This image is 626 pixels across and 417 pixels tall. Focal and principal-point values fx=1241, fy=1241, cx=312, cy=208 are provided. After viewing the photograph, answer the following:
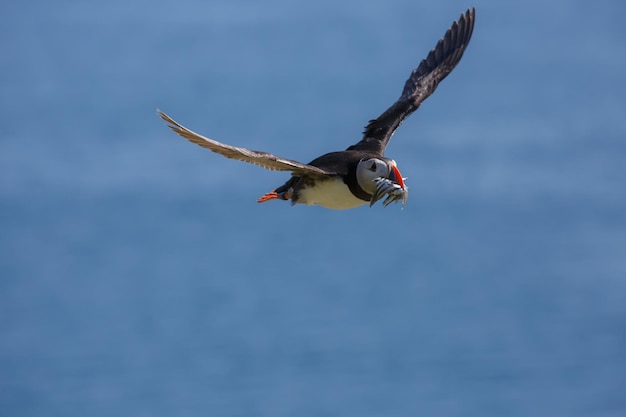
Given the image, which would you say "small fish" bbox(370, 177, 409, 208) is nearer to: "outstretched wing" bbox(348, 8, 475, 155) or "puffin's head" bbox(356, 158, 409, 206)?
"puffin's head" bbox(356, 158, 409, 206)

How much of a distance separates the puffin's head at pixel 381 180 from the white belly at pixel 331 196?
27 centimetres

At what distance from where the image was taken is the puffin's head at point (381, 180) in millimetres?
12781

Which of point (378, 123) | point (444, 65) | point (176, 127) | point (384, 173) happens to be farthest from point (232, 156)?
point (444, 65)

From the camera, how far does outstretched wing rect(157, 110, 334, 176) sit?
11.6 metres

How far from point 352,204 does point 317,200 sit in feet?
1.31

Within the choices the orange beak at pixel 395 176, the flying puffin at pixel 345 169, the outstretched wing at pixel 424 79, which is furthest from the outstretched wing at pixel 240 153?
the outstretched wing at pixel 424 79

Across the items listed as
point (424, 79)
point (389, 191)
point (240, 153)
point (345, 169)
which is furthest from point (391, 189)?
point (424, 79)

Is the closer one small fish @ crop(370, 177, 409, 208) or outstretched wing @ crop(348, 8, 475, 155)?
small fish @ crop(370, 177, 409, 208)

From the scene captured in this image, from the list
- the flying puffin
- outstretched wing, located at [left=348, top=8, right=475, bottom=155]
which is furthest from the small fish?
outstretched wing, located at [left=348, top=8, right=475, bottom=155]

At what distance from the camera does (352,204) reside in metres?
13.5

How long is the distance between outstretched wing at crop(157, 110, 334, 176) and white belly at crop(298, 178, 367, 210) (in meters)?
0.52

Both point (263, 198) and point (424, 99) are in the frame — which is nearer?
point (263, 198)

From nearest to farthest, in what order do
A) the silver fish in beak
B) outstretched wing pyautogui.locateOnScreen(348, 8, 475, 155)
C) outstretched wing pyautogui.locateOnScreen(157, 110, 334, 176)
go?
1. outstretched wing pyautogui.locateOnScreen(157, 110, 334, 176)
2. the silver fish in beak
3. outstretched wing pyautogui.locateOnScreen(348, 8, 475, 155)

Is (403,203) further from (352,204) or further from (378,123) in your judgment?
(378,123)
